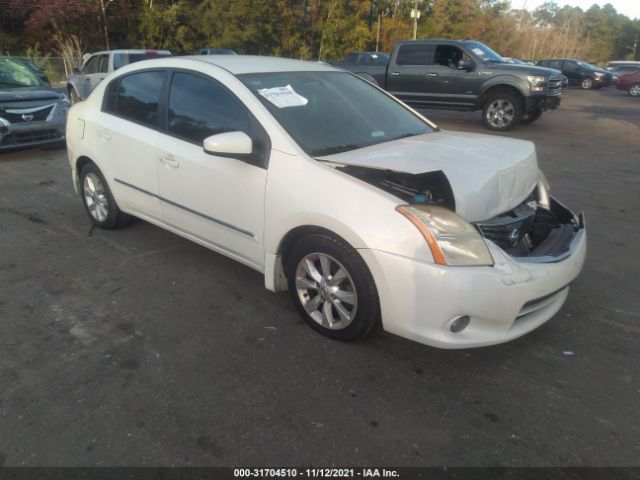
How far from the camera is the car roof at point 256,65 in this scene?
3.53m

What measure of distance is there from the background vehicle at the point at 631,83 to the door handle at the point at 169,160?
25.4m

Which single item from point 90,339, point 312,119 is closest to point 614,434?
point 312,119

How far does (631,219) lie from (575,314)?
8.84 ft

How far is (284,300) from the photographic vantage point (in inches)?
139

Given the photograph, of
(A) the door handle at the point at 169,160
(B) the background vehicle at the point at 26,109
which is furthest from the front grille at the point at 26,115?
(A) the door handle at the point at 169,160

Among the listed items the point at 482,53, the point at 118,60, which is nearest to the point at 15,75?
the point at 118,60

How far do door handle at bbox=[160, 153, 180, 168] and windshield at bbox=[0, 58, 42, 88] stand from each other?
6.76m

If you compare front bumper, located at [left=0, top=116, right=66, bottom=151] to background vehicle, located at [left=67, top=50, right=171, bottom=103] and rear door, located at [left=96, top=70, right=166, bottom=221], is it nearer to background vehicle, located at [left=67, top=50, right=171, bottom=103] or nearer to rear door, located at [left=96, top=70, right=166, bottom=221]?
background vehicle, located at [left=67, top=50, right=171, bottom=103]

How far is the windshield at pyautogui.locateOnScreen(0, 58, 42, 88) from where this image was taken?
28.6 feet

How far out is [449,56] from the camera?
11.7m

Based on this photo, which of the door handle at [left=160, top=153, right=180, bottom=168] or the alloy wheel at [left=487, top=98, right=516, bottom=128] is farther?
the alloy wheel at [left=487, top=98, right=516, bottom=128]

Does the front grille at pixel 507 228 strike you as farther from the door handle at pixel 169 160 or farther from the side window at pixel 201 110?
the door handle at pixel 169 160

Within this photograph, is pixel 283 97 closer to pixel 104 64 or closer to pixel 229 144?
pixel 229 144

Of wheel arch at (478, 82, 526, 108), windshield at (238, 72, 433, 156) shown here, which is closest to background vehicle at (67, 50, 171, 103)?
wheel arch at (478, 82, 526, 108)
